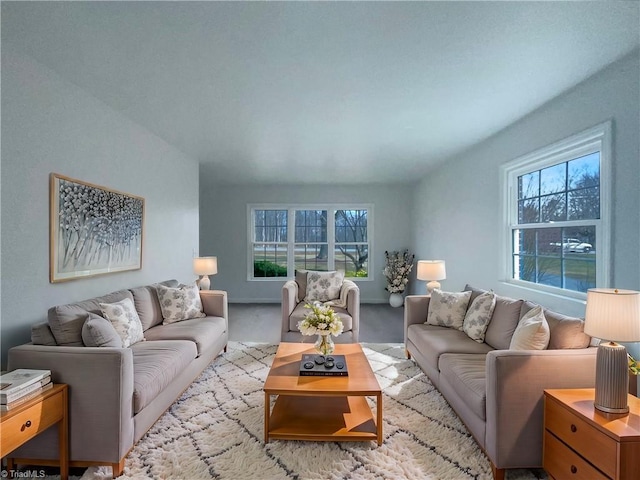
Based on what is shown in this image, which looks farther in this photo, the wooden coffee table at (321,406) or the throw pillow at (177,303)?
the throw pillow at (177,303)

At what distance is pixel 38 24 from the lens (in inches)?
74.6

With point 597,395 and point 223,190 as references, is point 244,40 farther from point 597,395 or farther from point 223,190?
point 223,190

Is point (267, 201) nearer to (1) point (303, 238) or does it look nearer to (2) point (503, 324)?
(1) point (303, 238)

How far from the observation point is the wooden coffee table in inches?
81.7

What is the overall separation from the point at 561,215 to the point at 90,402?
12.4 ft

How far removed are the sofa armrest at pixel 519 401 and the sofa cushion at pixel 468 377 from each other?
0.12 m

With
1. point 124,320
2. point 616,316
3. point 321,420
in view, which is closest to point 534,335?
point 616,316

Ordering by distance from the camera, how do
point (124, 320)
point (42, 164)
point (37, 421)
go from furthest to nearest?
point (124, 320) < point (42, 164) < point (37, 421)

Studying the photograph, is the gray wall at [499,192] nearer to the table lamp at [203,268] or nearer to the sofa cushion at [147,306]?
the table lamp at [203,268]

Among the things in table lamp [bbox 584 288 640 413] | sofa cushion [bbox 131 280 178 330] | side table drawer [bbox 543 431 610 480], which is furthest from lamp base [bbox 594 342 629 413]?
sofa cushion [bbox 131 280 178 330]

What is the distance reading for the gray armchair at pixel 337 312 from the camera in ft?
12.5

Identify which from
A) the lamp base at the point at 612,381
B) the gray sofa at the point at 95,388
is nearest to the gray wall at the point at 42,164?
the gray sofa at the point at 95,388

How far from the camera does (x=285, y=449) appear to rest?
209 cm

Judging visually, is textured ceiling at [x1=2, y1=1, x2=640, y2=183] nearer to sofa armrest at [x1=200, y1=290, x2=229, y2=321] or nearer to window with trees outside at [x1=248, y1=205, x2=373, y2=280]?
sofa armrest at [x1=200, y1=290, x2=229, y2=321]
